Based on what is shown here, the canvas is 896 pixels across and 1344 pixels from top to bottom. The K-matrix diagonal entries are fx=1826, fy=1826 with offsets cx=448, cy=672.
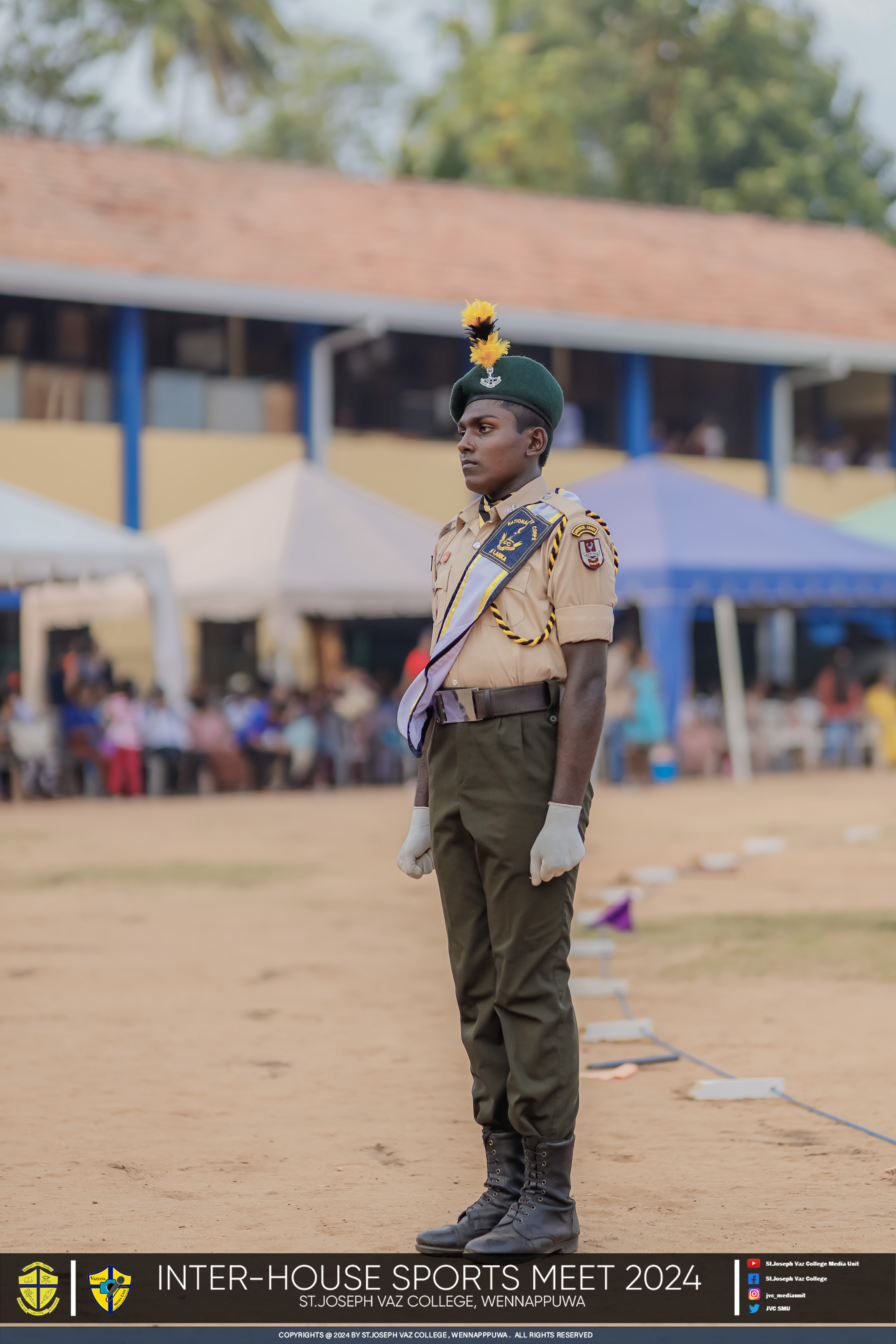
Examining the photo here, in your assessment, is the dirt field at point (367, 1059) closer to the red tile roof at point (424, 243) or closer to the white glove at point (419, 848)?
the white glove at point (419, 848)

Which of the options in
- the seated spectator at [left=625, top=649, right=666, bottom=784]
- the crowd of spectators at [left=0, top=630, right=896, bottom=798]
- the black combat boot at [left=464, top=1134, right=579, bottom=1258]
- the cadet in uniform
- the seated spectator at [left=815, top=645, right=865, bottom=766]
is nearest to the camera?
the black combat boot at [left=464, top=1134, right=579, bottom=1258]

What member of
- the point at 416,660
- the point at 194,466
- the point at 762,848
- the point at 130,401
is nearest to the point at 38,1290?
the point at 762,848

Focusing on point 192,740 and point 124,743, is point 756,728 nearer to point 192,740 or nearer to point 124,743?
point 192,740

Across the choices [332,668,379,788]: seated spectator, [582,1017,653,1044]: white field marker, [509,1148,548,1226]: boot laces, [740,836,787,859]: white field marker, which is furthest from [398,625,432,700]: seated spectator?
[509,1148,548,1226]: boot laces

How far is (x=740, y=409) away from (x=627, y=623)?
359cm

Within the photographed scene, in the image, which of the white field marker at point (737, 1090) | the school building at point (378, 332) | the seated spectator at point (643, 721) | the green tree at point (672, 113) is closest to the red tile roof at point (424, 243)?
the school building at point (378, 332)

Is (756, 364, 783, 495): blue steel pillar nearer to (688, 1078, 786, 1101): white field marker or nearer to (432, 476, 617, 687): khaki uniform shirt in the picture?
(688, 1078, 786, 1101): white field marker

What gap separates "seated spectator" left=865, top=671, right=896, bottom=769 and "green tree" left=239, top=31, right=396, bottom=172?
97.8 feet

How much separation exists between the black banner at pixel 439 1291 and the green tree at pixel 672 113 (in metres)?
33.0

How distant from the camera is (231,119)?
46000mm

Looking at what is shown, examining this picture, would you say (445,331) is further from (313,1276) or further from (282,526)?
(313,1276)

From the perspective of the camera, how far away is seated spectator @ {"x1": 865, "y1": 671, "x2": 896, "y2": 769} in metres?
21.6

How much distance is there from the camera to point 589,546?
4.01 meters

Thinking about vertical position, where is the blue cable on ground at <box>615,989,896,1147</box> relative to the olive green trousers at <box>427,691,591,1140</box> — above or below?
below
